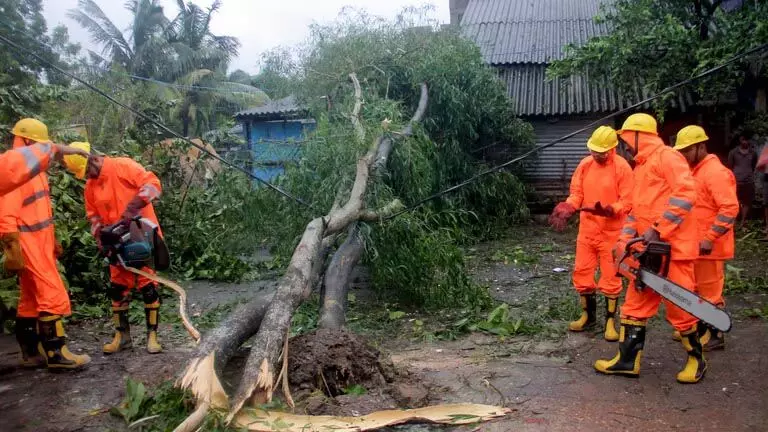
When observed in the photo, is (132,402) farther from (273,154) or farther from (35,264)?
(273,154)

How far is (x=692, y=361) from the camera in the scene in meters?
4.30

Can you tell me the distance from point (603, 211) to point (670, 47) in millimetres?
5503

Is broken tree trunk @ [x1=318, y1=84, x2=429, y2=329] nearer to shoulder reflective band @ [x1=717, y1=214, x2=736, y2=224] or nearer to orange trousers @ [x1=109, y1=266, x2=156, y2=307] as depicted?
orange trousers @ [x1=109, y1=266, x2=156, y2=307]

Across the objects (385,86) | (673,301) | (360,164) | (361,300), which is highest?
(385,86)

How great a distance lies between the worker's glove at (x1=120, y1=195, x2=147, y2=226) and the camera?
512 centimetres

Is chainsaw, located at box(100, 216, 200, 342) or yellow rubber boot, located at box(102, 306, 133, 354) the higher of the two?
chainsaw, located at box(100, 216, 200, 342)

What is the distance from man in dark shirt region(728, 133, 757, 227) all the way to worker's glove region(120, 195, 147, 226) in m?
9.15

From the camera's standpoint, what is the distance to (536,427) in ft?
11.8

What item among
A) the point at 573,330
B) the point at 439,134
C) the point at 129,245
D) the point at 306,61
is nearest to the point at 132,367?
the point at 129,245

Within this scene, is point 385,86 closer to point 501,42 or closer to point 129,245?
point 129,245

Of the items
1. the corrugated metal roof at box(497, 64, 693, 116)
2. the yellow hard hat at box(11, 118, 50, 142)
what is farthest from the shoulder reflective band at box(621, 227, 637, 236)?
the corrugated metal roof at box(497, 64, 693, 116)

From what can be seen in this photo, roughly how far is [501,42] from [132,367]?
12520 millimetres

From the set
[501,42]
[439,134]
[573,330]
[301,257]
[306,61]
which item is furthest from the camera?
[501,42]

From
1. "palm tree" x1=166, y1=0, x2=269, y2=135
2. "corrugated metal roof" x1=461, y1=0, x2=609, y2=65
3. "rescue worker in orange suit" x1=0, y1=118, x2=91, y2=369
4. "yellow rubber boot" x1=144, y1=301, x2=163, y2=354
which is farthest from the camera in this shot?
"palm tree" x1=166, y1=0, x2=269, y2=135
